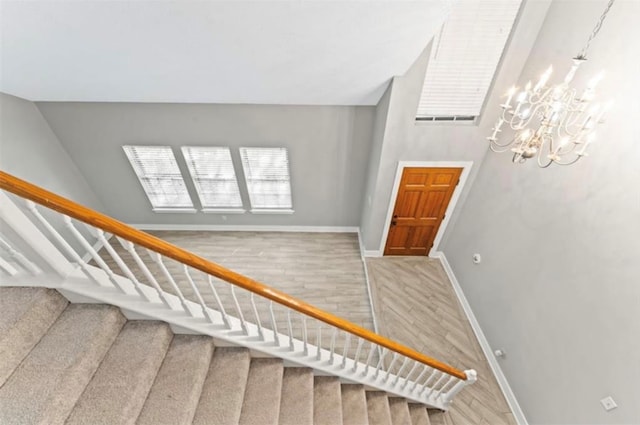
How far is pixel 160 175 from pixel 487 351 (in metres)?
5.55

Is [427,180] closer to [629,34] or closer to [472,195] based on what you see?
[472,195]

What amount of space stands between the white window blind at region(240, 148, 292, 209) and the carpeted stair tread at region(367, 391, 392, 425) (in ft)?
10.1

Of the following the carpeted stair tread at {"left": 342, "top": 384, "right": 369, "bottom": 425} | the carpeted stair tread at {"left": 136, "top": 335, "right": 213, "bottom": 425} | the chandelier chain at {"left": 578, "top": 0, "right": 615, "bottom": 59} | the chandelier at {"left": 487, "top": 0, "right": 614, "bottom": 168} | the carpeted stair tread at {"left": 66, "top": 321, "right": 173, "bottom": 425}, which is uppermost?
the chandelier chain at {"left": 578, "top": 0, "right": 615, "bottom": 59}

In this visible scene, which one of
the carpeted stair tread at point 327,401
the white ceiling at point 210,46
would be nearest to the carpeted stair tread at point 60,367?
the carpeted stair tread at point 327,401

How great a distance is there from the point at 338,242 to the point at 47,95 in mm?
4573

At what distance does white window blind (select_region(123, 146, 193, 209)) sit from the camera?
12.6 ft

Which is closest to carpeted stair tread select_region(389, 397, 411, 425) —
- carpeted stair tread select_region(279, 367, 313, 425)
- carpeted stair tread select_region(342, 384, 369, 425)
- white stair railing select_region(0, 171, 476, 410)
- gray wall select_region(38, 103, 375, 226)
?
white stair railing select_region(0, 171, 476, 410)

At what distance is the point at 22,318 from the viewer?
1.33 metres

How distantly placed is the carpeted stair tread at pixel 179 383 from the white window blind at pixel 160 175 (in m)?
3.18

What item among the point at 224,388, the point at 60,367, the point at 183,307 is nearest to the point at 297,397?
the point at 224,388

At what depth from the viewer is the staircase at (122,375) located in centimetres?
123

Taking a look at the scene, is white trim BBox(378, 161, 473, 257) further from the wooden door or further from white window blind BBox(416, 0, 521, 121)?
white window blind BBox(416, 0, 521, 121)

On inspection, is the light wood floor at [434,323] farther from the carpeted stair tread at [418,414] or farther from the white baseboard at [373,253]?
the carpeted stair tread at [418,414]

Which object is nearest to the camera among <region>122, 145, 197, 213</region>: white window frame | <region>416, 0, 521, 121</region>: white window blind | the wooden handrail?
the wooden handrail
